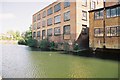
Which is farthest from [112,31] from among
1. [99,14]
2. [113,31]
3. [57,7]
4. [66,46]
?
[57,7]

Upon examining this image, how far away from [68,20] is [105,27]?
1019 centimetres

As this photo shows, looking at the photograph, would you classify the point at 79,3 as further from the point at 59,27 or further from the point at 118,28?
the point at 118,28

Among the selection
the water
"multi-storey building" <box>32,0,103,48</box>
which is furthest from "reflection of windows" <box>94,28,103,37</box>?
the water

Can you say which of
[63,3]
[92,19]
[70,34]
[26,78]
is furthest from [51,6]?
[26,78]

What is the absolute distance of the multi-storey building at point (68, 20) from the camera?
31781mm

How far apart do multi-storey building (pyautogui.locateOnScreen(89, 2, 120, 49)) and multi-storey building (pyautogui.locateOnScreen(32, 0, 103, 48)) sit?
422cm

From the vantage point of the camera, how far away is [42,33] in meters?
48.6

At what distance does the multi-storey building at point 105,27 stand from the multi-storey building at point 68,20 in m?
4.22

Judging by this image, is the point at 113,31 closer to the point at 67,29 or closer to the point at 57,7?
the point at 67,29

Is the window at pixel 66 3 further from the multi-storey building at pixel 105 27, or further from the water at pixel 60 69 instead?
the water at pixel 60 69

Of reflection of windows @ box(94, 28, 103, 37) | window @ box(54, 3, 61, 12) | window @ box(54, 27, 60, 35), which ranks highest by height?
window @ box(54, 3, 61, 12)

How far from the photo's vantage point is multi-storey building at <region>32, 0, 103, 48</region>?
31781 mm

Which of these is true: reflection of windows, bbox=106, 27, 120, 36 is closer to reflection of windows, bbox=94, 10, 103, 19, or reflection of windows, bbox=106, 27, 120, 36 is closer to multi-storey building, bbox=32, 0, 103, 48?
reflection of windows, bbox=94, 10, 103, 19

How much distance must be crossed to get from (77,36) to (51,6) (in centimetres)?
1544
